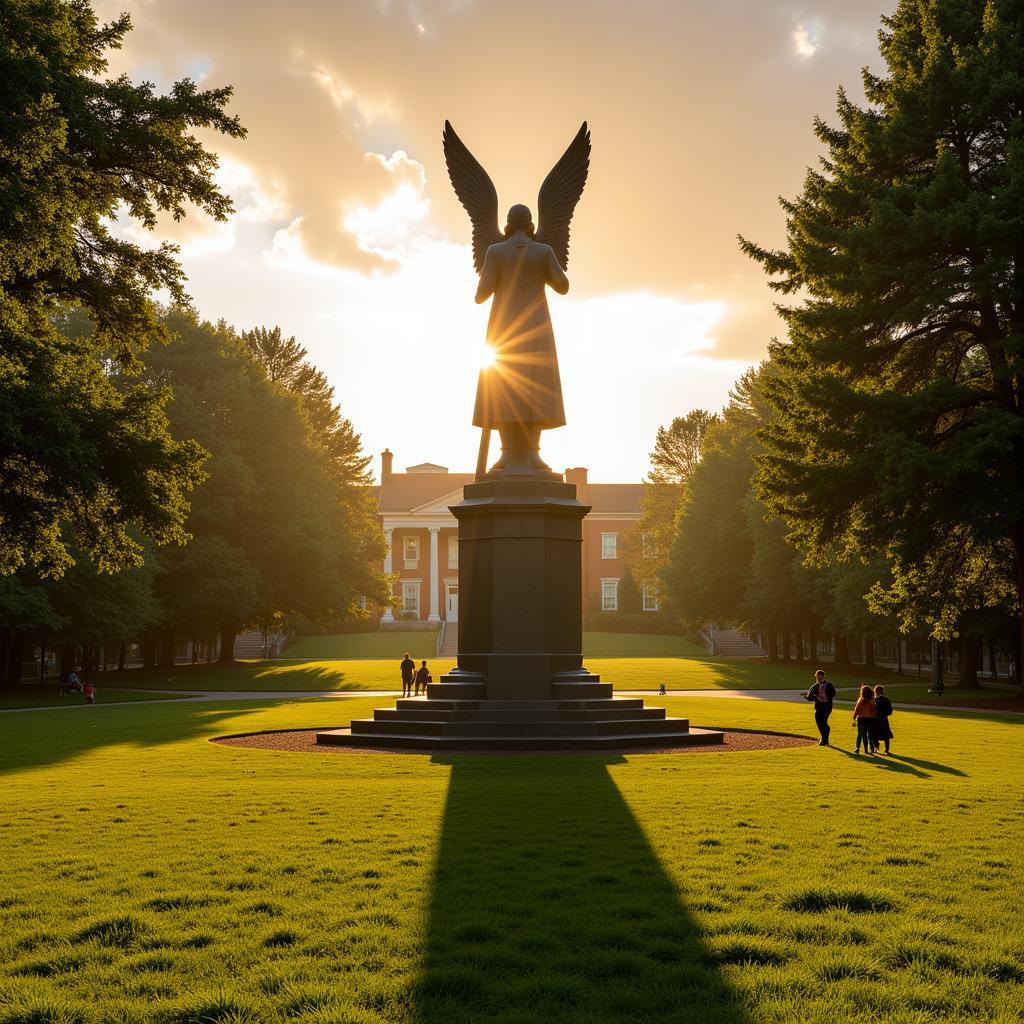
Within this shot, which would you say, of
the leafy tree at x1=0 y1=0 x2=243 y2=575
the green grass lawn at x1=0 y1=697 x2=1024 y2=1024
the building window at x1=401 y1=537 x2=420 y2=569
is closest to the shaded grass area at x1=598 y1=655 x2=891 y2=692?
the leafy tree at x1=0 y1=0 x2=243 y2=575

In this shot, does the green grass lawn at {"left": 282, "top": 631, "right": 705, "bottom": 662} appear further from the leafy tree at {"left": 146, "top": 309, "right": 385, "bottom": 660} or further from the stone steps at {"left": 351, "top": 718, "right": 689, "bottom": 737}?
the stone steps at {"left": 351, "top": 718, "right": 689, "bottom": 737}

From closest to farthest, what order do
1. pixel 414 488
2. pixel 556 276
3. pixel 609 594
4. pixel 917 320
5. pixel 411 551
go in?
pixel 556 276 < pixel 917 320 < pixel 609 594 < pixel 411 551 < pixel 414 488

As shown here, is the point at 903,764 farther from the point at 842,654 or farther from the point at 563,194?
the point at 842,654

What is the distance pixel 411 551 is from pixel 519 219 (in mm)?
74474

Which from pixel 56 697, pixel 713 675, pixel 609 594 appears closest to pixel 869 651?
pixel 713 675

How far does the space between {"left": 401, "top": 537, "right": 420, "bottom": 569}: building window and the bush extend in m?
19.0

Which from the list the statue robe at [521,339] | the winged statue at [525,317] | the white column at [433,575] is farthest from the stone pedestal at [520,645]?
the white column at [433,575]

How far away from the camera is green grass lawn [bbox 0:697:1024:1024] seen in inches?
171

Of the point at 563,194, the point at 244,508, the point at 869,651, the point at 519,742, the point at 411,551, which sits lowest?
the point at 869,651

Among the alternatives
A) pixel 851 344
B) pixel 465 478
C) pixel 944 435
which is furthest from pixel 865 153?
pixel 465 478

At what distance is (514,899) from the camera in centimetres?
602

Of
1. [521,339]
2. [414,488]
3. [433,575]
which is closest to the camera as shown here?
[521,339]

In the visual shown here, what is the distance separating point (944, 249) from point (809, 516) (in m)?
7.27

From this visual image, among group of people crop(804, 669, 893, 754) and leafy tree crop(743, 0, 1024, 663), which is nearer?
group of people crop(804, 669, 893, 754)
